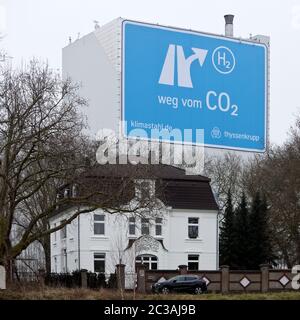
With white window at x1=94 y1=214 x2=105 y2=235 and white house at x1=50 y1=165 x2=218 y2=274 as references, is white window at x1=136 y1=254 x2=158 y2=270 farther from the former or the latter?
white window at x1=94 y1=214 x2=105 y2=235

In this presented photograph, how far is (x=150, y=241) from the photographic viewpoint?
47.4 metres

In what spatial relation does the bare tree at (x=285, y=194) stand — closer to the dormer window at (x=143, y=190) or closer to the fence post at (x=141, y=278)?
the fence post at (x=141, y=278)

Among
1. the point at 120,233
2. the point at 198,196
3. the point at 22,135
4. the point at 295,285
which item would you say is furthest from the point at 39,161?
the point at 198,196

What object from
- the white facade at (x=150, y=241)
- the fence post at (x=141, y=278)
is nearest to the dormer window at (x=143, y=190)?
the fence post at (x=141, y=278)

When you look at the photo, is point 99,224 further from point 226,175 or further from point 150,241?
point 226,175

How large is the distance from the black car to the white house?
8.47 metres

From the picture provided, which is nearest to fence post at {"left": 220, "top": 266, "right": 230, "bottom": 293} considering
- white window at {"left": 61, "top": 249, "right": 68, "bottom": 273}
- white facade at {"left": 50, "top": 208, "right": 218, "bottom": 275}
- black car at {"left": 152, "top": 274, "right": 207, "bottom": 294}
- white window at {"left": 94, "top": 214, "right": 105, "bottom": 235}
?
black car at {"left": 152, "top": 274, "right": 207, "bottom": 294}

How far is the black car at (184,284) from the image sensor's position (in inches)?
1387

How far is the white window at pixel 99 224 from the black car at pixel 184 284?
12503mm

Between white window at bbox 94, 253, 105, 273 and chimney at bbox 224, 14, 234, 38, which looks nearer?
chimney at bbox 224, 14, 234, 38

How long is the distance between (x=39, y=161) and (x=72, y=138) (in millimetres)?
2385

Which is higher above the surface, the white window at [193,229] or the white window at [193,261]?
the white window at [193,229]

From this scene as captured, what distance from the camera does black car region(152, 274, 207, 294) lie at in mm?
35219
